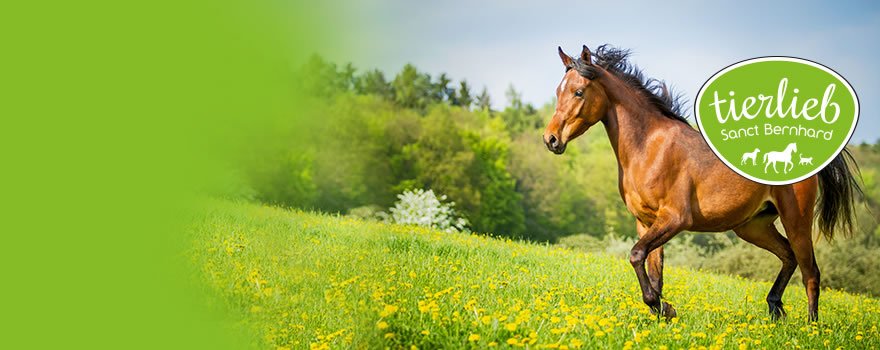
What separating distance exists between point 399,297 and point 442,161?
984 centimetres

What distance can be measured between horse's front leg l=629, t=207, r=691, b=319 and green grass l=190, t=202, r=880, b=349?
0.23ft

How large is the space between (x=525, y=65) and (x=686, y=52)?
1165 mm

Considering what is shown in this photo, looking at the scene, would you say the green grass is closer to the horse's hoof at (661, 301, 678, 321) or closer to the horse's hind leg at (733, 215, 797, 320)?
the horse's hoof at (661, 301, 678, 321)

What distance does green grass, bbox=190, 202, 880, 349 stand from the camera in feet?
4.28

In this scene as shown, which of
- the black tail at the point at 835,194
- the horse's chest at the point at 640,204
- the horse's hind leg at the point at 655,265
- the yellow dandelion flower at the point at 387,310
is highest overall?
the black tail at the point at 835,194

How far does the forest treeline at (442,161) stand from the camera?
125 cm

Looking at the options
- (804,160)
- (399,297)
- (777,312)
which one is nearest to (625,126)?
(804,160)

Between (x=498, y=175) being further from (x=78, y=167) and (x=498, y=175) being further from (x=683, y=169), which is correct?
(x=78, y=167)

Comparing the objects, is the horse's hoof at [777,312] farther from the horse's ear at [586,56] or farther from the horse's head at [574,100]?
the horse's ear at [586,56]

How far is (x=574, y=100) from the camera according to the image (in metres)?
2.81

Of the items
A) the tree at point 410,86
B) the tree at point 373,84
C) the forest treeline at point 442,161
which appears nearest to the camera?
the forest treeline at point 442,161

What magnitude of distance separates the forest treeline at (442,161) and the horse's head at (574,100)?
13.3 inches
